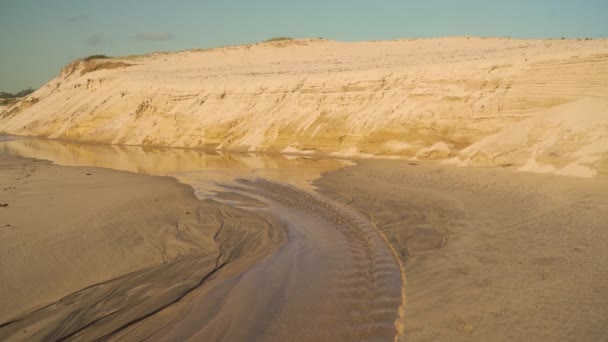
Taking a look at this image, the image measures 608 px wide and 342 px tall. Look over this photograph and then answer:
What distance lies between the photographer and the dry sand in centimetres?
351

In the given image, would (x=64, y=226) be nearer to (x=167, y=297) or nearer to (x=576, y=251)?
(x=167, y=297)

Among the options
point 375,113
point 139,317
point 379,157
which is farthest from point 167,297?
point 375,113

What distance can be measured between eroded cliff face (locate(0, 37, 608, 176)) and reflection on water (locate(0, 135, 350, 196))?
1726 millimetres

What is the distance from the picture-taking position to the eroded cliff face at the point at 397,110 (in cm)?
1060

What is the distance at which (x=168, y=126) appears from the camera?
23.3 metres

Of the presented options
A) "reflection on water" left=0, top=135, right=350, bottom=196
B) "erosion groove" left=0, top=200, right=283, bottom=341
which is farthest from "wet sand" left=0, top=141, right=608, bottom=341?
"reflection on water" left=0, top=135, right=350, bottom=196

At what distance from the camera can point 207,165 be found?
49.0ft

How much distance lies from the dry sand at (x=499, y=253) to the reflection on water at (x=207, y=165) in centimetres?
336

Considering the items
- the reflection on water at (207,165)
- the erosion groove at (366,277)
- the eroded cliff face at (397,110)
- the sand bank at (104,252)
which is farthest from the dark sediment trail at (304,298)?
the eroded cliff face at (397,110)

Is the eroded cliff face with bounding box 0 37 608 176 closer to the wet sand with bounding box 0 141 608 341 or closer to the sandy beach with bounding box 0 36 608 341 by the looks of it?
the sandy beach with bounding box 0 36 608 341

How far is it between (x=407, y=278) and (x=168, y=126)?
2060cm

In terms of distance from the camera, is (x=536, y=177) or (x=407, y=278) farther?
(x=536, y=177)

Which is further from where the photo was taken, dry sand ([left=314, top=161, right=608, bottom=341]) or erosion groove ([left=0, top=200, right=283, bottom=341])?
erosion groove ([left=0, top=200, right=283, bottom=341])

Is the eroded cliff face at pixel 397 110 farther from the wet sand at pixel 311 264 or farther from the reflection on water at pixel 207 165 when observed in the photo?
the wet sand at pixel 311 264
